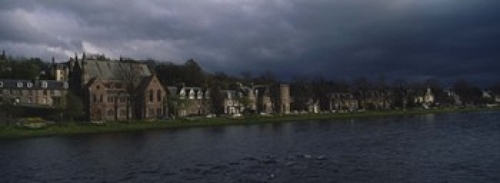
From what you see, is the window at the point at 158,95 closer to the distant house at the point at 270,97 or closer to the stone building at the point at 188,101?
the stone building at the point at 188,101

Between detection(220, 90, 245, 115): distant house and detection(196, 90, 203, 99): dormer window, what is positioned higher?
detection(196, 90, 203, 99): dormer window

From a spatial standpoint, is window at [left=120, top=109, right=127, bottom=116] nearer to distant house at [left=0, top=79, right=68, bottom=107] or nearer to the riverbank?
distant house at [left=0, top=79, right=68, bottom=107]

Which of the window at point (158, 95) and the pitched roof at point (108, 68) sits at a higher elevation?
the pitched roof at point (108, 68)

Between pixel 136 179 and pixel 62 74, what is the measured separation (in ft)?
490

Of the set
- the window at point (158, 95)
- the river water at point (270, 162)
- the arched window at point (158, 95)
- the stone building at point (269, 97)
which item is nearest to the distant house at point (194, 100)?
the arched window at point (158, 95)

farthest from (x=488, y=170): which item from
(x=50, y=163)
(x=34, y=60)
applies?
(x=34, y=60)

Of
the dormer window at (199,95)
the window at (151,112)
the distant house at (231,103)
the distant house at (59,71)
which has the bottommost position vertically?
the window at (151,112)

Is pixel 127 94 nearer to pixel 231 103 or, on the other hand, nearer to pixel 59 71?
pixel 231 103

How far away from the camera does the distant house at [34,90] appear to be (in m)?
128

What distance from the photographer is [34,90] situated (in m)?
133

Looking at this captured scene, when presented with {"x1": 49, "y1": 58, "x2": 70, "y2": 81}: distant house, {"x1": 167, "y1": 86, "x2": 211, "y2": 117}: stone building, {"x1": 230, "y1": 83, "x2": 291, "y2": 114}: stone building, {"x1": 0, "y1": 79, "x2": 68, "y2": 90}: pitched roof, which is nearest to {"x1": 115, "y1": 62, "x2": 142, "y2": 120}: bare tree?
{"x1": 167, "y1": 86, "x2": 211, "y2": 117}: stone building

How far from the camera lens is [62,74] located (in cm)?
17638

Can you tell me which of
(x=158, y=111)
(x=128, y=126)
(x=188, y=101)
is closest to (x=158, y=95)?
(x=158, y=111)

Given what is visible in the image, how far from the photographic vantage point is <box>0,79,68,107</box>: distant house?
127875mm
